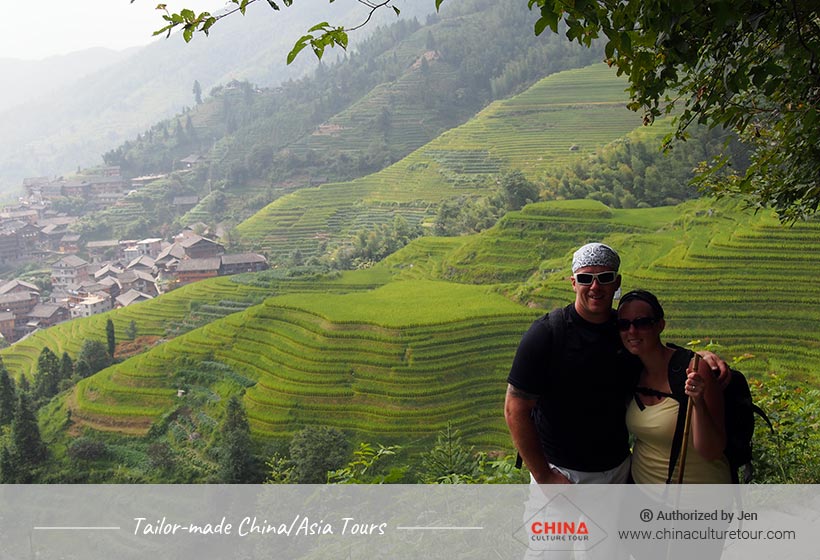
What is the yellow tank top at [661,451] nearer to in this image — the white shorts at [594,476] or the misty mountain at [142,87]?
the white shorts at [594,476]

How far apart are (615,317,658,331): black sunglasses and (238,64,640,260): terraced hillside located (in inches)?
843

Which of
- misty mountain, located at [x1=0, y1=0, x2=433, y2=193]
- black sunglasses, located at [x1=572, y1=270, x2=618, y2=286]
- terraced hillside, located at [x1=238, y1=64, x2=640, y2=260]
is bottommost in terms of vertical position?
terraced hillside, located at [x1=238, y1=64, x2=640, y2=260]

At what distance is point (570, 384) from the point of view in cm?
139

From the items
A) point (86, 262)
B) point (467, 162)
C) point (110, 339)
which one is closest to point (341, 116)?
point (467, 162)

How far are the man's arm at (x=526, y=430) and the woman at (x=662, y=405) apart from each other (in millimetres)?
216

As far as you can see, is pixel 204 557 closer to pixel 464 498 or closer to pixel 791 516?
pixel 464 498

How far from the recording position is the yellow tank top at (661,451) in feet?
4.49

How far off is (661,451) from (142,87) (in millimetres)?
89970

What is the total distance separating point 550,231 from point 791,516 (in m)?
13.3

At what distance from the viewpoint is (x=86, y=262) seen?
2867cm

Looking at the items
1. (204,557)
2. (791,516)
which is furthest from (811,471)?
(204,557)

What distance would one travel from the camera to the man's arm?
1.38 m

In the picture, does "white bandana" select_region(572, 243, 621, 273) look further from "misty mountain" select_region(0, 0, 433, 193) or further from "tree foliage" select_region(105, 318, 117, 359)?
"misty mountain" select_region(0, 0, 433, 193)

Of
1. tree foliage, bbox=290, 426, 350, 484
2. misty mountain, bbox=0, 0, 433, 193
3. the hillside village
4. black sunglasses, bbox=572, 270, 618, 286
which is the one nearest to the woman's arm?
black sunglasses, bbox=572, 270, 618, 286
